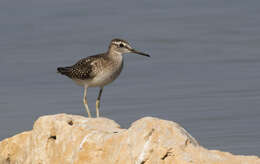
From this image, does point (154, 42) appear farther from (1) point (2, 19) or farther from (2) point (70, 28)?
(1) point (2, 19)

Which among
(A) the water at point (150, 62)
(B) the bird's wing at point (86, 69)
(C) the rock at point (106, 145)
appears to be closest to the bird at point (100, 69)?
(B) the bird's wing at point (86, 69)

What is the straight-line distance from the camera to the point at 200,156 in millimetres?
9461

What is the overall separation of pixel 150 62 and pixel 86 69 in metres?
5.33

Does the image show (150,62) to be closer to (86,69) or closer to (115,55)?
(115,55)

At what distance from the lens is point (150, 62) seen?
20359mm

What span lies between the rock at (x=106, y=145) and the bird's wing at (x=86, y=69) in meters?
3.37

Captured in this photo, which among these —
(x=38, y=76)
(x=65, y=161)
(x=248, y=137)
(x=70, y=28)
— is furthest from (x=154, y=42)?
(x=65, y=161)

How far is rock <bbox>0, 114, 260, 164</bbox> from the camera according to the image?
959 cm

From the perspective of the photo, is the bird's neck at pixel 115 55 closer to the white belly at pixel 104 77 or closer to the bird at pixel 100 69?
the bird at pixel 100 69

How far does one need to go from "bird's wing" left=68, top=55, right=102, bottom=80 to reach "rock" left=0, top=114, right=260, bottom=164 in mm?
3368

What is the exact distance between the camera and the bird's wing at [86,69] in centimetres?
1515

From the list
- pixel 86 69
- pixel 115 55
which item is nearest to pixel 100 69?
pixel 86 69

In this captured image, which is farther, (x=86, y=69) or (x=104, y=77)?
(x=86, y=69)

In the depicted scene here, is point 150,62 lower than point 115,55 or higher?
lower
